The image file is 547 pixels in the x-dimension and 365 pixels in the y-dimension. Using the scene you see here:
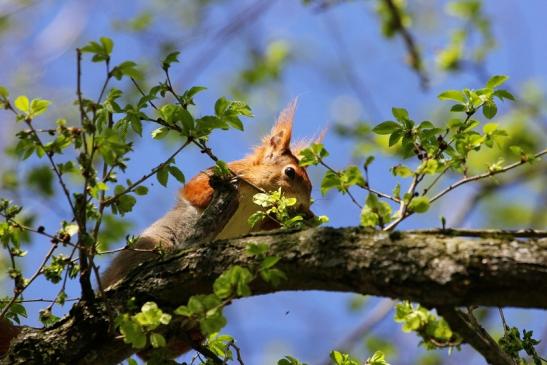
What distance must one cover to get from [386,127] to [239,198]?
127 centimetres

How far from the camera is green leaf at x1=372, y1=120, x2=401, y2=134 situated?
2.22 m

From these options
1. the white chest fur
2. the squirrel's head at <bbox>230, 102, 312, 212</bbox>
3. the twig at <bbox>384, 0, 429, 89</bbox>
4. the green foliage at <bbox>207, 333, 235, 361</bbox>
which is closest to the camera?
the green foliage at <bbox>207, 333, 235, 361</bbox>

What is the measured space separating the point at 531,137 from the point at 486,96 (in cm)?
482

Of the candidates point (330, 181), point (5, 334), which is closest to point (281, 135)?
point (5, 334)

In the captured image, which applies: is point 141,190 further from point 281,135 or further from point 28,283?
point 281,135

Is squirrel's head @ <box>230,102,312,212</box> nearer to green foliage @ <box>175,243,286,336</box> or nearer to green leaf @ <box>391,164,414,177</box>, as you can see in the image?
green leaf @ <box>391,164,414,177</box>

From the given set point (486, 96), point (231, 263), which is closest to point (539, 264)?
point (486, 96)

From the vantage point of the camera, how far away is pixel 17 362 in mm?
2402

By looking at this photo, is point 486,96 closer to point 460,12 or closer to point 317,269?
point 317,269

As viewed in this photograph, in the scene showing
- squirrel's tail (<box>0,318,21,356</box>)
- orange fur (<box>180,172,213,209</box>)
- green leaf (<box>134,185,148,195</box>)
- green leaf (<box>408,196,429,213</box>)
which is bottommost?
green leaf (<box>408,196,429,213</box>)

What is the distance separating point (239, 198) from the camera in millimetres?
3373

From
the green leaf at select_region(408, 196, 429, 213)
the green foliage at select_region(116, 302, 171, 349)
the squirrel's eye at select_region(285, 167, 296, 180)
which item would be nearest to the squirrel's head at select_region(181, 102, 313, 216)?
the squirrel's eye at select_region(285, 167, 296, 180)

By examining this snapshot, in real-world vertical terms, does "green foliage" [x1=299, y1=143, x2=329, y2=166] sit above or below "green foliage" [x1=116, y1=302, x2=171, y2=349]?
above

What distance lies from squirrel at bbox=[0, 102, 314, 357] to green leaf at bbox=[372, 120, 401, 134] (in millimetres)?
1002
